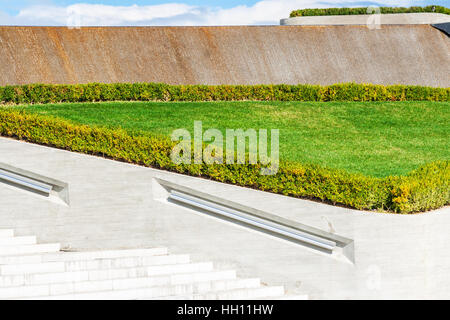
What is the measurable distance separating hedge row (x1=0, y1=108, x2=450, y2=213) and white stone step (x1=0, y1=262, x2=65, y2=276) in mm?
1883

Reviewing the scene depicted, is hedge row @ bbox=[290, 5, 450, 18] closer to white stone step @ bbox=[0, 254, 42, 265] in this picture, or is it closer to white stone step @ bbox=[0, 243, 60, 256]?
white stone step @ bbox=[0, 243, 60, 256]

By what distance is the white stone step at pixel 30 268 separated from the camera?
7.41 meters

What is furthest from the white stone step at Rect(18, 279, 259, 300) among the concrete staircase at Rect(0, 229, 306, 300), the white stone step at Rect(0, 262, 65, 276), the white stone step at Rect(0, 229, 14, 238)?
the white stone step at Rect(0, 229, 14, 238)

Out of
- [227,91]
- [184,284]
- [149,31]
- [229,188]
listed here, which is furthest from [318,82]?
[184,284]

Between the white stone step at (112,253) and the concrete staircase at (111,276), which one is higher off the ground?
the white stone step at (112,253)

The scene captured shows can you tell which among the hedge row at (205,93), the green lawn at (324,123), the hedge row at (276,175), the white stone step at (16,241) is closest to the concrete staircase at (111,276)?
the white stone step at (16,241)

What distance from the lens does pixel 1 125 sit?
9078mm

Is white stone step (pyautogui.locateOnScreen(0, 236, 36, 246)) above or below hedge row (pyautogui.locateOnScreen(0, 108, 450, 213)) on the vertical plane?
below

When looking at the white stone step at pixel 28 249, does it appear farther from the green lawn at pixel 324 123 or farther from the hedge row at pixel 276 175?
the green lawn at pixel 324 123

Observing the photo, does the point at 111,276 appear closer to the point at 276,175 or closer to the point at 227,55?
the point at 276,175

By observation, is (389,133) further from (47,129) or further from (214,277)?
(47,129)

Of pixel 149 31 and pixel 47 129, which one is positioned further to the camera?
pixel 149 31

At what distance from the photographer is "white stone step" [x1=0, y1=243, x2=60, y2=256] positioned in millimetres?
7991

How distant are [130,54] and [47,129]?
8576 mm
